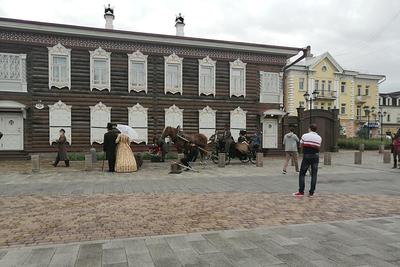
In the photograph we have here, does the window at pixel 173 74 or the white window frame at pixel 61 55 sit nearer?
the white window frame at pixel 61 55

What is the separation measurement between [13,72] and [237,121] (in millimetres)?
14444

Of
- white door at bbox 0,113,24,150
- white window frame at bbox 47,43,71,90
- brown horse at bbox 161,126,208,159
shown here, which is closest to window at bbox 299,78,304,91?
white window frame at bbox 47,43,71,90

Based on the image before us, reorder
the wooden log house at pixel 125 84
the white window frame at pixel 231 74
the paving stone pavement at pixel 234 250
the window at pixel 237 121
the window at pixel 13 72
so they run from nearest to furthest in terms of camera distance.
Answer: the paving stone pavement at pixel 234 250, the window at pixel 13 72, the wooden log house at pixel 125 84, the white window frame at pixel 231 74, the window at pixel 237 121

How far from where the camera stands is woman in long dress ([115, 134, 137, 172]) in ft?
47.6

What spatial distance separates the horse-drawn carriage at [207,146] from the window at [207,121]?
4.65 metres

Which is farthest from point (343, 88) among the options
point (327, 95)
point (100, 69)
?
point (100, 69)

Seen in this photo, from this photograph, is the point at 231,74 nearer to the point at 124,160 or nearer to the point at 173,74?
the point at 173,74

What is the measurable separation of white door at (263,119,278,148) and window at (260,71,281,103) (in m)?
1.60

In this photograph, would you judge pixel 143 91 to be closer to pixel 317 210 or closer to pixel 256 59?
pixel 256 59

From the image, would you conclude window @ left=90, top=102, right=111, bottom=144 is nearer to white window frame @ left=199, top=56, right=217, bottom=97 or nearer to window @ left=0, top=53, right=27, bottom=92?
window @ left=0, top=53, right=27, bottom=92

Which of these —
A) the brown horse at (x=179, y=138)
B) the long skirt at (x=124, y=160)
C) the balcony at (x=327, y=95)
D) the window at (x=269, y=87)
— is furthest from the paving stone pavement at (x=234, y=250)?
the balcony at (x=327, y=95)

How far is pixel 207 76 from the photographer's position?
2430cm

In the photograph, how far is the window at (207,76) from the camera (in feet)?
79.0

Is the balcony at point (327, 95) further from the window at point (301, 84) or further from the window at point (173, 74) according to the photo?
the window at point (173, 74)
